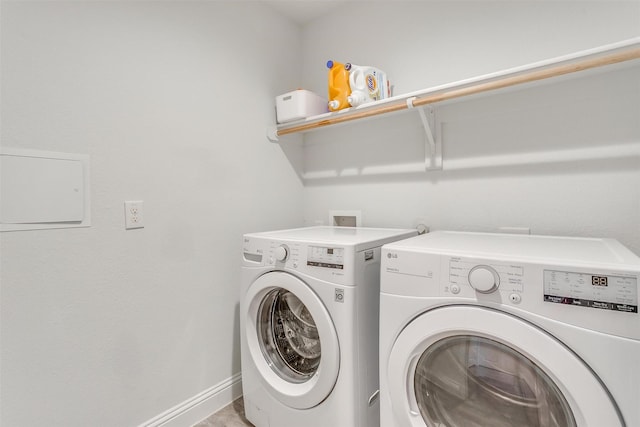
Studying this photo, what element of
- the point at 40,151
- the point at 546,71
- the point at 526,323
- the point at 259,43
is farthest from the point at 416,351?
the point at 259,43

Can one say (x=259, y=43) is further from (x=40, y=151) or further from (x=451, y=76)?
(x=40, y=151)

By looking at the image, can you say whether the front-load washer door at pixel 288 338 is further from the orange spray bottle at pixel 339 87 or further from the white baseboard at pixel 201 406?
the orange spray bottle at pixel 339 87

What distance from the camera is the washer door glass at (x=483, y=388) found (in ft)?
2.67

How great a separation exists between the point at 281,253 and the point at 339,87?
3.07ft

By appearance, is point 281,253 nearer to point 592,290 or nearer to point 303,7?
point 592,290

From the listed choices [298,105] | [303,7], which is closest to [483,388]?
[298,105]

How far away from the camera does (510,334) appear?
2.59 ft

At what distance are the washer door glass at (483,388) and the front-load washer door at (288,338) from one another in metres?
0.38

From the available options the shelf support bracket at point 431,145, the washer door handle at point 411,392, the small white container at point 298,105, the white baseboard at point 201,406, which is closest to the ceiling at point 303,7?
the small white container at point 298,105

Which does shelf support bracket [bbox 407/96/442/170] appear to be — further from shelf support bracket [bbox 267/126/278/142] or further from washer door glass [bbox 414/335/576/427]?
washer door glass [bbox 414/335/576/427]

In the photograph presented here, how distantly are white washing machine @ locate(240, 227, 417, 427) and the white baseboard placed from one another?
269mm

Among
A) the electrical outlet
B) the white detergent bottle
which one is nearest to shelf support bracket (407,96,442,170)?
the white detergent bottle

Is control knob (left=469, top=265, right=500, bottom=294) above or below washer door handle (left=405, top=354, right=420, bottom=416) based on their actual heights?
above

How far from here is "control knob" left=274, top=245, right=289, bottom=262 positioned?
1.28 metres
